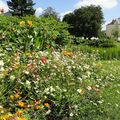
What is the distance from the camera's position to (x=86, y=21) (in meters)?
74.8

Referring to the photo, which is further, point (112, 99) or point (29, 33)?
point (29, 33)

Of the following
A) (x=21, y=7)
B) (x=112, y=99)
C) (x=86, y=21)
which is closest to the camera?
(x=112, y=99)

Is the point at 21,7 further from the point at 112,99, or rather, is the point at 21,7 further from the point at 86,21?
the point at 112,99

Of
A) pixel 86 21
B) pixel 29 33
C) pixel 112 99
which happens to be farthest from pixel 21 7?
pixel 112 99

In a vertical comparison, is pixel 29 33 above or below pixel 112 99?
above

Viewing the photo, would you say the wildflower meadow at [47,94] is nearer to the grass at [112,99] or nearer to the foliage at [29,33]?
the grass at [112,99]

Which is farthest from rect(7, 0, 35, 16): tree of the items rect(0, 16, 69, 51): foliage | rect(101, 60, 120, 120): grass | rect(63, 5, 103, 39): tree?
rect(101, 60, 120, 120): grass

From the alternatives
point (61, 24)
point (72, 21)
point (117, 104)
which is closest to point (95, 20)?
point (72, 21)

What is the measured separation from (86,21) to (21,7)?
1364 centimetres

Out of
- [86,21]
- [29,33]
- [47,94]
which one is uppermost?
[29,33]

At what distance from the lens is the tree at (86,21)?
7338 cm

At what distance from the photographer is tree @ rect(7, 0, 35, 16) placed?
216ft

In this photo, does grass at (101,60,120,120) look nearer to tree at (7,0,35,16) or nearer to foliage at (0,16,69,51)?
foliage at (0,16,69,51)

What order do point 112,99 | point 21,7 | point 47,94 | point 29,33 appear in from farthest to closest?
point 21,7
point 29,33
point 112,99
point 47,94
